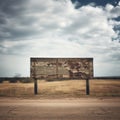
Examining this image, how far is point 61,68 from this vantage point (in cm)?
2177

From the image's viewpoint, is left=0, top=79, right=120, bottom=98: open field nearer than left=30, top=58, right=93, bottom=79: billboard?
Yes

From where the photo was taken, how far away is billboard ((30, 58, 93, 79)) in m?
21.5

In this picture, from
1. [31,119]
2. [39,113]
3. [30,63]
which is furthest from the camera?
[30,63]

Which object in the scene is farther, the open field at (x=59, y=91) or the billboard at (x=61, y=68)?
the billboard at (x=61, y=68)

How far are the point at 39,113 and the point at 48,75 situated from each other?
36.1ft

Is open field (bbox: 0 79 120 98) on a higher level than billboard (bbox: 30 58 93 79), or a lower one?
lower

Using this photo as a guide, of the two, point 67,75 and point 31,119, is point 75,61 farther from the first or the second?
point 31,119

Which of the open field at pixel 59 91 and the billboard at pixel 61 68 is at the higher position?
the billboard at pixel 61 68

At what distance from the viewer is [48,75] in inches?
850

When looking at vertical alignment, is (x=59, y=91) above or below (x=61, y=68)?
below

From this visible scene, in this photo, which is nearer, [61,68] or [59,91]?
[61,68]

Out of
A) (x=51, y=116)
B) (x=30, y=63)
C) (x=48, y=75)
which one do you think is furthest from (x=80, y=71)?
(x=51, y=116)

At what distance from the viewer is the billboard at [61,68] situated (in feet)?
70.7

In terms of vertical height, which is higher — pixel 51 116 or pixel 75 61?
pixel 75 61
